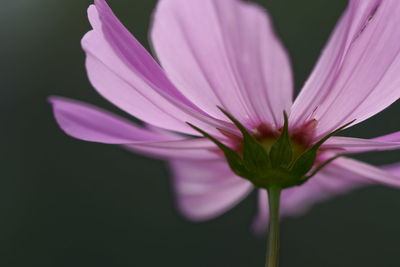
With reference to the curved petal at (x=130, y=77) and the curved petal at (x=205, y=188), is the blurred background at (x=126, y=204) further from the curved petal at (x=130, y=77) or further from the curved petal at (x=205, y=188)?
the curved petal at (x=130, y=77)

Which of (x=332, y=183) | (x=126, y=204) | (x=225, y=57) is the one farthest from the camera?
(x=126, y=204)

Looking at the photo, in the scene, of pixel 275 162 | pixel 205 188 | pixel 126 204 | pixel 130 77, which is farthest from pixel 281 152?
pixel 126 204

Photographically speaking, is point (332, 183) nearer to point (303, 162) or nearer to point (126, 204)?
point (303, 162)

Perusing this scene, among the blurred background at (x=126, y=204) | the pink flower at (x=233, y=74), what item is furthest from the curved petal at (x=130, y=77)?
the blurred background at (x=126, y=204)

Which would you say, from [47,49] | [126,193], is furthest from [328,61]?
[47,49]

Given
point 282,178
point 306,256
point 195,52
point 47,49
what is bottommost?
point 306,256

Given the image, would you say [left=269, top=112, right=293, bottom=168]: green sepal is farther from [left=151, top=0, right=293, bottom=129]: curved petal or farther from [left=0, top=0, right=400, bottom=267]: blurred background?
[left=0, top=0, right=400, bottom=267]: blurred background

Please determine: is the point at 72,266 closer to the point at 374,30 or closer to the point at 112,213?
the point at 112,213
